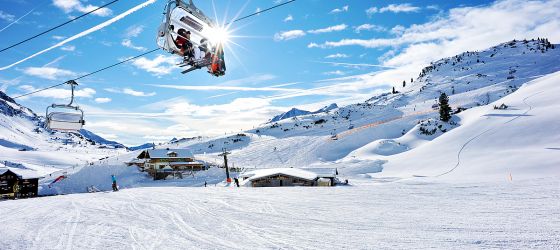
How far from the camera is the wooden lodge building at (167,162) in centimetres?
6359

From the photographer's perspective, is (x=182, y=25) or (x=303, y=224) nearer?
(x=182, y=25)

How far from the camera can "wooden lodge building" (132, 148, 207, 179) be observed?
209 feet

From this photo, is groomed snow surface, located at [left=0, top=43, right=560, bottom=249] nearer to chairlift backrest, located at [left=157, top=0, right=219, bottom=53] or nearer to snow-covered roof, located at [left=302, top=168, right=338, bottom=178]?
snow-covered roof, located at [left=302, top=168, right=338, bottom=178]

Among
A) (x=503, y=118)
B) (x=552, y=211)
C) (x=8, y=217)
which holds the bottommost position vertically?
(x=552, y=211)

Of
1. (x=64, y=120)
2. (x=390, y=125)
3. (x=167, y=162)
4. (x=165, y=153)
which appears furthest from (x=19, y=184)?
(x=390, y=125)

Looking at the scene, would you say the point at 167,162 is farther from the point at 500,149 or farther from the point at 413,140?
the point at 500,149

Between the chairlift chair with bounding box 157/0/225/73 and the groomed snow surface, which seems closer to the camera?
the chairlift chair with bounding box 157/0/225/73

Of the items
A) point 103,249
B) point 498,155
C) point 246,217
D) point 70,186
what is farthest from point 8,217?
point 70,186

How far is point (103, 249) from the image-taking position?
916cm

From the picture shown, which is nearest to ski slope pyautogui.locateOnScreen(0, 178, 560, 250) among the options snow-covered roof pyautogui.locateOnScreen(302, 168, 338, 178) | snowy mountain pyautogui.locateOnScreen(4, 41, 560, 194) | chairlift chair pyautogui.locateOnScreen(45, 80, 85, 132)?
chairlift chair pyautogui.locateOnScreen(45, 80, 85, 132)

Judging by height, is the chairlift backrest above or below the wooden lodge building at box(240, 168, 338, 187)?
above

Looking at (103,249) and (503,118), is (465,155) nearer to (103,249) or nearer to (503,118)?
(503,118)

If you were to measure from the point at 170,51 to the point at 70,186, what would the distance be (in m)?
59.4

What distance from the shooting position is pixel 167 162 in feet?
213
